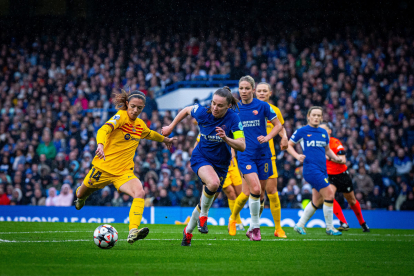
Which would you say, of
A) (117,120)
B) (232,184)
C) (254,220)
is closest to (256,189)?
(254,220)

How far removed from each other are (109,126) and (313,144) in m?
4.39

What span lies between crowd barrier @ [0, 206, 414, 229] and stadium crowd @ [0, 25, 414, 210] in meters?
0.80

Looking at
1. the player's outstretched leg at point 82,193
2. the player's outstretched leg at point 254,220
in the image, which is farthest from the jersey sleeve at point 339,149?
the player's outstretched leg at point 82,193

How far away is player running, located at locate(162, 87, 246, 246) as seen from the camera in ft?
20.6

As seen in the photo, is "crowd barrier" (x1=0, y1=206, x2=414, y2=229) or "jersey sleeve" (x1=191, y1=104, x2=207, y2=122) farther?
"crowd barrier" (x1=0, y1=206, x2=414, y2=229)

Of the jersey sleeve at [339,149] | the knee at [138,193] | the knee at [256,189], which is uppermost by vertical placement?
the jersey sleeve at [339,149]

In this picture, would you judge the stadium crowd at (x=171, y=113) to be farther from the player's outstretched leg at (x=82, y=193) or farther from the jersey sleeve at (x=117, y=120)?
the jersey sleeve at (x=117, y=120)

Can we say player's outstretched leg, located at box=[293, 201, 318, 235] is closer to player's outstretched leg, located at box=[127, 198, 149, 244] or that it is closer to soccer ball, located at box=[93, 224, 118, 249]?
player's outstretched leg, located at box=[127, 198, 149, 244]

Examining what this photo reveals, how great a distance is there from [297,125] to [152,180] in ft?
A: 16.3

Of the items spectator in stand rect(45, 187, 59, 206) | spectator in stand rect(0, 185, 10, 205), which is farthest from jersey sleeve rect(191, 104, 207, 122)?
spectator in stand rect(0, 185, 10, 205)

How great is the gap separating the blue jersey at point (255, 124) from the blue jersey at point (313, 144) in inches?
59.4

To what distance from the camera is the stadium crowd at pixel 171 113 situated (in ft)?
49.6

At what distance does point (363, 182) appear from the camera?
1428cm

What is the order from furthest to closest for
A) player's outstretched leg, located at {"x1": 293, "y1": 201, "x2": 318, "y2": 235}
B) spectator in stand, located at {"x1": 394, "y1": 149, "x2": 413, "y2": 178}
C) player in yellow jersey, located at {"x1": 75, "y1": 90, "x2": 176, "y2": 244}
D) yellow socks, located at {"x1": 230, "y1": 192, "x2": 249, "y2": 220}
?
spectator in stand, located at {"x1": 394, "y1": 149, "x2": 413, "y2": 178}
player's outstretched leg, located at {"x1": 293, "y1": 201, "x2": 318, "y2": 235}
yellow socks, located at {"x1": 230, "y1": 192, "x2": 249, "y2": 220}
player in yellow jersey, located at {"x1": 75, "y1": 90, "x2": 176, "y2": 244}
